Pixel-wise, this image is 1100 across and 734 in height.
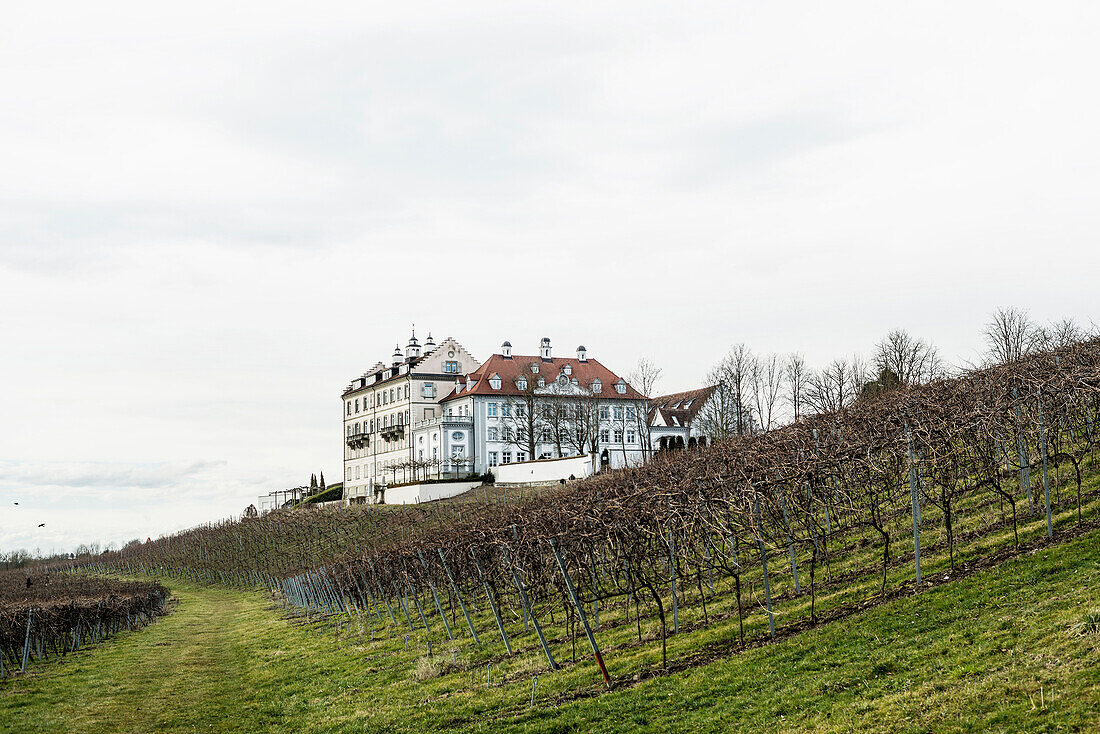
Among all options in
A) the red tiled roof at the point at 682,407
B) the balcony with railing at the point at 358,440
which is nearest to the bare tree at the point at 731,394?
the red tiled roof at the point at 682,407

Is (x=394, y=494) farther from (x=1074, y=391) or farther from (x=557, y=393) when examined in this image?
(x=1074, y=391)

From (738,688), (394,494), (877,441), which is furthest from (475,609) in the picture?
(394,494)

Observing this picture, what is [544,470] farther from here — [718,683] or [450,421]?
[718,683]

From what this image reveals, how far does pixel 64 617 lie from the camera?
29.5 meters

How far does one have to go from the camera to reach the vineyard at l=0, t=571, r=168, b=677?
25844 mm

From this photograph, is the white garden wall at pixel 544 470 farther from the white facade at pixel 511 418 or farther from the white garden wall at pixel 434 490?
the white facade at pixel 511 418

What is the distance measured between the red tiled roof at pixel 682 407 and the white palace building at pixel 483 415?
4.11 meters

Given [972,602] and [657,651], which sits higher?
[972,602]

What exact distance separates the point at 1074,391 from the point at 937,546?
4.61m

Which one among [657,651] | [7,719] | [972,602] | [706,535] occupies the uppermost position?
[706,535]

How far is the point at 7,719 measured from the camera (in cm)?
1792

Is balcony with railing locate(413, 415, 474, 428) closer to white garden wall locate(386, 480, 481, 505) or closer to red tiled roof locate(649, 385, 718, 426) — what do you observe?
white garden wall locate(386, 480, 481, 505)

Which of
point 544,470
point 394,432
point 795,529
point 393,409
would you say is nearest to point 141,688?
point 795,529

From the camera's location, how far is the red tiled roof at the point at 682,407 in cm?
7775
